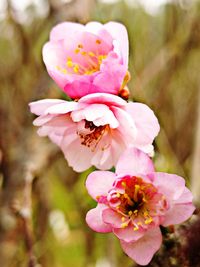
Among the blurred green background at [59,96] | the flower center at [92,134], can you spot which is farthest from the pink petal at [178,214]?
the blurred green background at [59,96]

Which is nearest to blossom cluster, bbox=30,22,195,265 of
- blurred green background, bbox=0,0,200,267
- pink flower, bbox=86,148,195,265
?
pink flower, bbox=86,148,195,265

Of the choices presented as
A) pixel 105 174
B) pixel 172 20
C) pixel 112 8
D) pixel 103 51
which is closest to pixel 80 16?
pixel 103 51

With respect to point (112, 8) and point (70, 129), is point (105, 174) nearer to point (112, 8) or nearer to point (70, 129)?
point (70, 129)

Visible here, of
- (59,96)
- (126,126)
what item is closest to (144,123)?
(126,126)

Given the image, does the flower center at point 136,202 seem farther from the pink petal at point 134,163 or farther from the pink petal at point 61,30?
the pink petal at point 61,30

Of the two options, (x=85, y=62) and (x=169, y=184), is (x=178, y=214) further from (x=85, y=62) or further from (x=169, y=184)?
(x=85, y=62)

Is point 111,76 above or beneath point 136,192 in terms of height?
above

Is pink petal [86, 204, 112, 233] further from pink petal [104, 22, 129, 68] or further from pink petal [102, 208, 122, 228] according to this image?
pink petal [104, 22, 129, 68]
